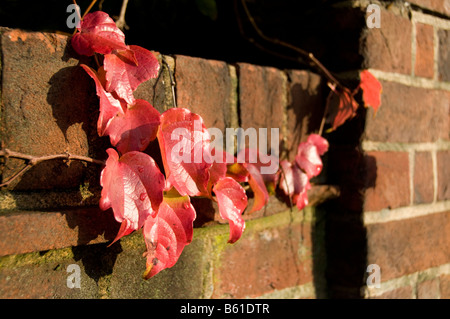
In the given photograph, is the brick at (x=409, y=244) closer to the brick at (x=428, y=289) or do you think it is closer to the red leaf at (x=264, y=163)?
the brick at (x=428, y=289)

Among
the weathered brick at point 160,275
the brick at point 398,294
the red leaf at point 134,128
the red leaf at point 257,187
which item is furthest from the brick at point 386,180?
the red leaf at point 134,128

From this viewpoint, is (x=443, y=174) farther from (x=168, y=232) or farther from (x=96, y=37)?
(x=96, y=37)

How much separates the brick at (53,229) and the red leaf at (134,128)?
11 centimetres

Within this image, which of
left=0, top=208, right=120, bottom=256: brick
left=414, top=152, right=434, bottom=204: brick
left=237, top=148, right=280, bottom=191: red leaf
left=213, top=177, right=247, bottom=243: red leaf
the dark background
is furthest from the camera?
left=414, top=152, right=434, bottom=204: brick

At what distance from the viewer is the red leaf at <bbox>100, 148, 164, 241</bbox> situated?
60cm

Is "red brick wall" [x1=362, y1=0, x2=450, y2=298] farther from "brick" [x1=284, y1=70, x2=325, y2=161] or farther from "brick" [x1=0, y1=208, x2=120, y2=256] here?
"brick" [x1=0, y1=208, x2=120, y2=256]

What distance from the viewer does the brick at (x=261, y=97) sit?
0.88m

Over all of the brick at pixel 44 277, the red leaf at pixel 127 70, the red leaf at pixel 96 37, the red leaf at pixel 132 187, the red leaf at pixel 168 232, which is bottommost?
the brick at pixel 44 277

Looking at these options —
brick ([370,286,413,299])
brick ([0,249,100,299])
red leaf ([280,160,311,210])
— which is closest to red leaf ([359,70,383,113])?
red leaf ([280,160,311,210])

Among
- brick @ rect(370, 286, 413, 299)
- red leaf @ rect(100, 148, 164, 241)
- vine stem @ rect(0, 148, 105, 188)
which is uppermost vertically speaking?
vine stem @ rect(0, 148, 105, 188)

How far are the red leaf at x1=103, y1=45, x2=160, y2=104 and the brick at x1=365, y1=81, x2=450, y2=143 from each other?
1.95ft

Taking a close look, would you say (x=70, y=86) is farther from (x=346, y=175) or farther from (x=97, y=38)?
(x=346, y=175)

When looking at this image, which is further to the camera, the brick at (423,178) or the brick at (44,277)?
the brick at (423,178)
